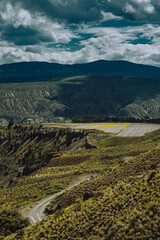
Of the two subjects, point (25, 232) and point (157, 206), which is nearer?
point (157, 206)

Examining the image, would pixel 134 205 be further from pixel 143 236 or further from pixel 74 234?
pixel 74 234

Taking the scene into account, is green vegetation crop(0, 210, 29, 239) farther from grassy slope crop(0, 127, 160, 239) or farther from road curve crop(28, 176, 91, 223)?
grassy slope crop(0, 127, 160, 239)

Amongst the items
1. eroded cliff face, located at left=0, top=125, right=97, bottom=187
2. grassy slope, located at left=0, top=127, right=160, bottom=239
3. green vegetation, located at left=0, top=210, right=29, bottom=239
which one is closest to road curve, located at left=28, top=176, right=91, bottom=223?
green vegetation, located at left=0, top=210, right=29, bottom=239

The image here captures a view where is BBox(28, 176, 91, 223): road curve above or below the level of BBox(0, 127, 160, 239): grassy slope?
below

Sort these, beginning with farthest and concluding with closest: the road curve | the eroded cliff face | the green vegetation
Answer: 1. the eroded cliff face
2. the road curve
3. the green vegetation

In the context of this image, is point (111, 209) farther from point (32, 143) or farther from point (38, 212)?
point (32, 143)

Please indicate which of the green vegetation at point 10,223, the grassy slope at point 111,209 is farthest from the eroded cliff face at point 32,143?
the green vegetation at point 10,223

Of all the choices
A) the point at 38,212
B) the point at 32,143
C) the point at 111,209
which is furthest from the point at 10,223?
the point at 32,143

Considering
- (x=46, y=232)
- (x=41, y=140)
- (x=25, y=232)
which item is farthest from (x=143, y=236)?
(x=41, y=140)
